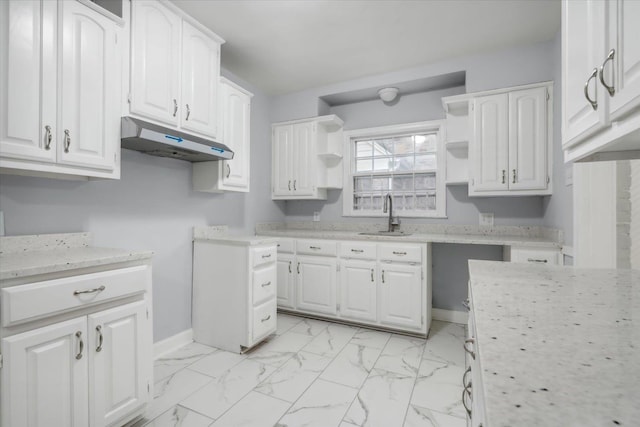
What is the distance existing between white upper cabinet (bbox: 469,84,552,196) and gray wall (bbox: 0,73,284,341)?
249cm

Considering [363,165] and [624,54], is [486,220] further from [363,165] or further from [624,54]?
[624,54]

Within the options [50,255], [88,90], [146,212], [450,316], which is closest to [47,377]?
[50,255]

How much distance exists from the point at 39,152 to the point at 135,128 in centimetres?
47

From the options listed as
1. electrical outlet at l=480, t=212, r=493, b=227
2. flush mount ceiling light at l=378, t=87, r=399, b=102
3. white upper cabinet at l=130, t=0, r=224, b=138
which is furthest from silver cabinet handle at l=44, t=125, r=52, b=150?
electrical outlet at l=480, t=212, r=493, b=227

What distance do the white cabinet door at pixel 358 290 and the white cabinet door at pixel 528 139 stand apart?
1.52 m

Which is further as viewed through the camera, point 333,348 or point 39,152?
point 333,348

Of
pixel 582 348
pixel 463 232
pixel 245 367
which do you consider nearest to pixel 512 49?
pixel 463 232

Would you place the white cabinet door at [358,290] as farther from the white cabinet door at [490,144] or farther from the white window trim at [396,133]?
the white cabinet door at [490,144]

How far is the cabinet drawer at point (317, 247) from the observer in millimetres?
3103

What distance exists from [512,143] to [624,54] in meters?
2.29

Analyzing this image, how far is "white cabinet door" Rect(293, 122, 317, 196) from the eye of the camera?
3.58 metres

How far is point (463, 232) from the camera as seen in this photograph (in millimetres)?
3158

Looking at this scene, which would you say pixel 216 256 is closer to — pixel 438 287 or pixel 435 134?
pixel 438 287

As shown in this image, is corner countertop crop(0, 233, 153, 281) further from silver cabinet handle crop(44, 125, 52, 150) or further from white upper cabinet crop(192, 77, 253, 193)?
white upper cabinet crop(192, 77, 253, 193)
